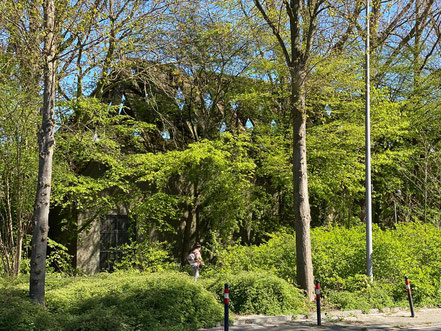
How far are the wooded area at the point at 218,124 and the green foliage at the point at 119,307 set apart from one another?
1.04 meters

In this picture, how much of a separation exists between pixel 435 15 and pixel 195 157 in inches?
687

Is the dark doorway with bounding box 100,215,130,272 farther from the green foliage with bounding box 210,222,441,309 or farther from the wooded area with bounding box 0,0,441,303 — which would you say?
the green foliage with bounding box 210,222,441,309

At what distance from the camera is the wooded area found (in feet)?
43.7

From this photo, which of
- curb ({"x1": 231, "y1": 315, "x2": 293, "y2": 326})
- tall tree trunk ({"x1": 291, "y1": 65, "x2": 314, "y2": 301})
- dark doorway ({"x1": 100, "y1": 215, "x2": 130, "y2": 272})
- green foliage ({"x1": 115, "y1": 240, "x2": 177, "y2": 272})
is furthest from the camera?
dark doorway ({"x1": 100, "y1": 215, "x2": 130, "y2": 272})

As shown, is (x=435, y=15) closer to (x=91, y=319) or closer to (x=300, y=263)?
(x=300, y=263)

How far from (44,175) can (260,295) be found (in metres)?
6.02

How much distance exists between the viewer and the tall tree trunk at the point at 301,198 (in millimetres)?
13586

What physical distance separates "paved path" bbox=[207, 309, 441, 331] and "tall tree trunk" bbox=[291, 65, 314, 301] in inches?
60.1

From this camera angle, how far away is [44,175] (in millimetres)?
10312

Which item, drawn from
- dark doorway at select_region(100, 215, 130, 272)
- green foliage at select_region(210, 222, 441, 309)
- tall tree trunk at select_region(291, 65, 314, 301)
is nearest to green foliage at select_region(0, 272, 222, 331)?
tall tree trunk at select_region(291, 65, 314, 301)

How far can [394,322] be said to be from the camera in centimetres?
1127

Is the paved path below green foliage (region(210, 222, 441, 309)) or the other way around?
below

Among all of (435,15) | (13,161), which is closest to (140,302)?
(13,161)

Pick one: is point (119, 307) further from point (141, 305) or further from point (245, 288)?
point (245, 288)
